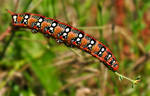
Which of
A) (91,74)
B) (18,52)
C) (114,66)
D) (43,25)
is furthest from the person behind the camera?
(18,52)

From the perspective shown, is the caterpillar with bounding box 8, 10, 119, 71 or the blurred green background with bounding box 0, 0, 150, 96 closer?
the caterpillar with bounding box 8, 10, 119, 71

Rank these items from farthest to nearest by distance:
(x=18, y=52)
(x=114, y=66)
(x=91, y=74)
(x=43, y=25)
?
(x=18, y=52) → (x=91, y=74) → (x=43, y=25) → (x=114, y=66)

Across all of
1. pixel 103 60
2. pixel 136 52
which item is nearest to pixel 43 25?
pixel 103 60

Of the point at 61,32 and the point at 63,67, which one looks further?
the point at 63,67

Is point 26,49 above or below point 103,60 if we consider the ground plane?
below

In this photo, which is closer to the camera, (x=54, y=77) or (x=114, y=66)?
(x=114, y=66)

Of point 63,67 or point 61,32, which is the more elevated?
point 61,32

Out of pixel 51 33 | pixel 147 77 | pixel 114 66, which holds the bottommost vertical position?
pixel 147 77

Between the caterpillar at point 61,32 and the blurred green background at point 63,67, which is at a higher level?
the caterpillar at point 61,32

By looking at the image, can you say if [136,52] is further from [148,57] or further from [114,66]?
[114,66]

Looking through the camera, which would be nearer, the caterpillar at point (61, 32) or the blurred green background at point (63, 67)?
the caterpillar at point (61, 32)

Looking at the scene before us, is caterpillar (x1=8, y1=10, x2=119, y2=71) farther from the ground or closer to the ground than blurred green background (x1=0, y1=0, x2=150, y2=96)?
farther from the ground
